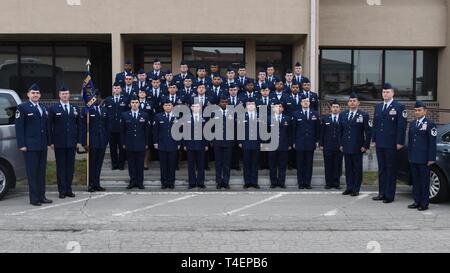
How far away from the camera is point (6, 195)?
35.8 ft

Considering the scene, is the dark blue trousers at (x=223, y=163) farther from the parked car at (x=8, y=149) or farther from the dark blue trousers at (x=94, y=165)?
the parked car at (x=8, y=149)

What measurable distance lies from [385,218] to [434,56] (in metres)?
12.0

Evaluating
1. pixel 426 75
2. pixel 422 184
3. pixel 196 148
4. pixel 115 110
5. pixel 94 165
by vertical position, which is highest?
pixel 426 75

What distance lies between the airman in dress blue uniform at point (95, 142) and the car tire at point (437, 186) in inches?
244

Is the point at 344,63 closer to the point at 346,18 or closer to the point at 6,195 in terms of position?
the point at 346,18

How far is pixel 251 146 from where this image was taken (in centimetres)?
1141

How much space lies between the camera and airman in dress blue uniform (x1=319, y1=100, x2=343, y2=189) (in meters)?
11.2

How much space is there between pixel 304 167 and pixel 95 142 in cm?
Result: 425

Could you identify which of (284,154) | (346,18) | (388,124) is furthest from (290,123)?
(346,18)

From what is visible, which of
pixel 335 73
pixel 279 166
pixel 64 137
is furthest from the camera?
pixel 335 73

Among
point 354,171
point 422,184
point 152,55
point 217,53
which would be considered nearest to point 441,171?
point 422,184

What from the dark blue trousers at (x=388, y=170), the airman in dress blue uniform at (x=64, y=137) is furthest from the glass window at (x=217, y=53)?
the dark blue trousers at (x=388, y=170)

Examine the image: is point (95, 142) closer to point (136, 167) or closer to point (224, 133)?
point (136, 167)

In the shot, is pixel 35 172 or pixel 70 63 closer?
pixel 35 172
